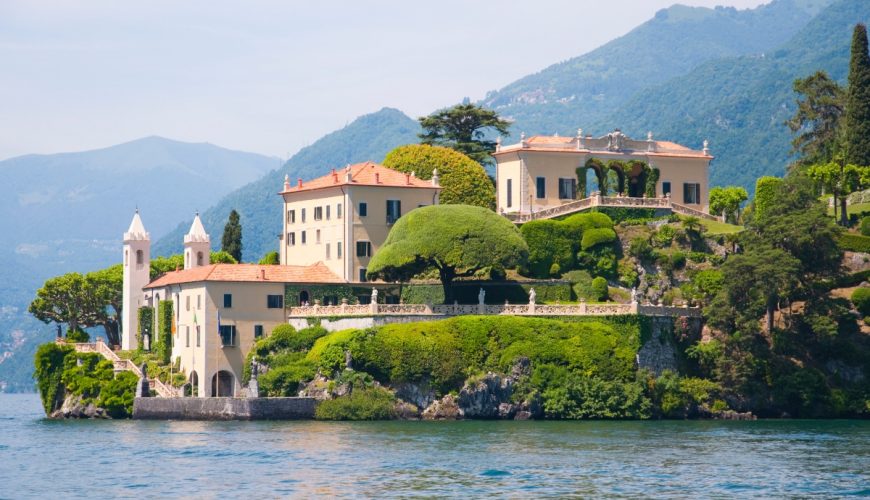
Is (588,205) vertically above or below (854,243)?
above

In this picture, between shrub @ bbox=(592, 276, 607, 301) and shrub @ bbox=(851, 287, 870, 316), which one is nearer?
shrub @ bbox=(851, 287, 870, 316)

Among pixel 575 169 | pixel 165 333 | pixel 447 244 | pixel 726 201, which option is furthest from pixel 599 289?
pixel 165 333

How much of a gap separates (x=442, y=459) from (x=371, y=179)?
38.1 metres

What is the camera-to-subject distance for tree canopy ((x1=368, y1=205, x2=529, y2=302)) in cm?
8844

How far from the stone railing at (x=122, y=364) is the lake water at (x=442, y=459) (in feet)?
27.1

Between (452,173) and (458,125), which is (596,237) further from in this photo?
(458,125)

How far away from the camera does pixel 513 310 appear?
3494 inches

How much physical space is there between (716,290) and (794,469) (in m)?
32.0

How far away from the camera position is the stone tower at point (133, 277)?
343 feet

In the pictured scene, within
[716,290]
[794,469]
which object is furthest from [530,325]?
[794,469]

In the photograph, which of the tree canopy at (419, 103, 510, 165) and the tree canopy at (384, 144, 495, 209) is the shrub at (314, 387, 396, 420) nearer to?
the tree canopy at (384, 144, 495, 209)

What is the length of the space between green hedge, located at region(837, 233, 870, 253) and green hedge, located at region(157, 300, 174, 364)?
139 feet

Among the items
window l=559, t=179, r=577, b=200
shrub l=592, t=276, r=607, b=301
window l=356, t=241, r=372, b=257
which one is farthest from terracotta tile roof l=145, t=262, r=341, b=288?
window l=559, t=179, r=577, b=200

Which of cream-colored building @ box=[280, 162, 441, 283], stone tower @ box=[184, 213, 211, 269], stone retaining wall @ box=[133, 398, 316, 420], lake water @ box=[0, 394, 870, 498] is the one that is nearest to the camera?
lake water @ box=[0, 394, 870, 498]
